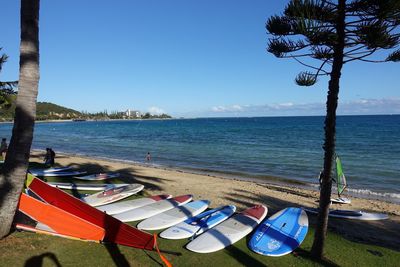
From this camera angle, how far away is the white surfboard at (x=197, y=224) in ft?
26.1

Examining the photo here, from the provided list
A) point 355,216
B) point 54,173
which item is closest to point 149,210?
point 355,216

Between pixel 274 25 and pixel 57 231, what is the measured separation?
240 inches

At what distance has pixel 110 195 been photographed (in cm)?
1146

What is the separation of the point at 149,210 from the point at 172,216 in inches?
36.9

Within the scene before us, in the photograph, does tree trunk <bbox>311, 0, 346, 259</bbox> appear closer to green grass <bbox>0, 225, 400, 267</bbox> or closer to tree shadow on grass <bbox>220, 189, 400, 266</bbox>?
green grass <bbox>0, 225, 400, 267</bbox>

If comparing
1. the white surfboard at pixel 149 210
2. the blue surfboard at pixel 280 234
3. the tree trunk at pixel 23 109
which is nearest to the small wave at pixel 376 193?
the blue surfboard at pixel 280 234

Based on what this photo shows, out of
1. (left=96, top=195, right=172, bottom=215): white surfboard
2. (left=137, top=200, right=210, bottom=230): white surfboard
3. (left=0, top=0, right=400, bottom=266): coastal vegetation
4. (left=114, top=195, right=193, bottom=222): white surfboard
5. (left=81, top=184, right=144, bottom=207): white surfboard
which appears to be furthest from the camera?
(left=81, top=184, right=144, bottom=207): white surfboard

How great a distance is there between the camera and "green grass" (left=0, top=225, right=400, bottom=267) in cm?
604

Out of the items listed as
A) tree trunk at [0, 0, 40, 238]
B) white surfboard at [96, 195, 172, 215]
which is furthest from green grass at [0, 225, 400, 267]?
white surfboard at [96, 195, 172, 215]

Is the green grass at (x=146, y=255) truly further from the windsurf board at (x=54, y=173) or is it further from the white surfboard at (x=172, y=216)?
the windsurf board at (x=54, y=173)

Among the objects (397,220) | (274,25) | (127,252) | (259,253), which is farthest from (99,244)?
(397,220)

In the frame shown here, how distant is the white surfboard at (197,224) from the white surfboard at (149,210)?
128 cm

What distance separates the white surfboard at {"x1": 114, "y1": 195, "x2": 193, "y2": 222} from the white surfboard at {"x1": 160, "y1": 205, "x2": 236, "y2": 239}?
1.28m

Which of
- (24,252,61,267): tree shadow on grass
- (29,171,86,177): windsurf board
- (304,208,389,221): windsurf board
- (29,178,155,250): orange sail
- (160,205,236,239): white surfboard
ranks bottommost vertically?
(304,208,389,221): windsurf board
